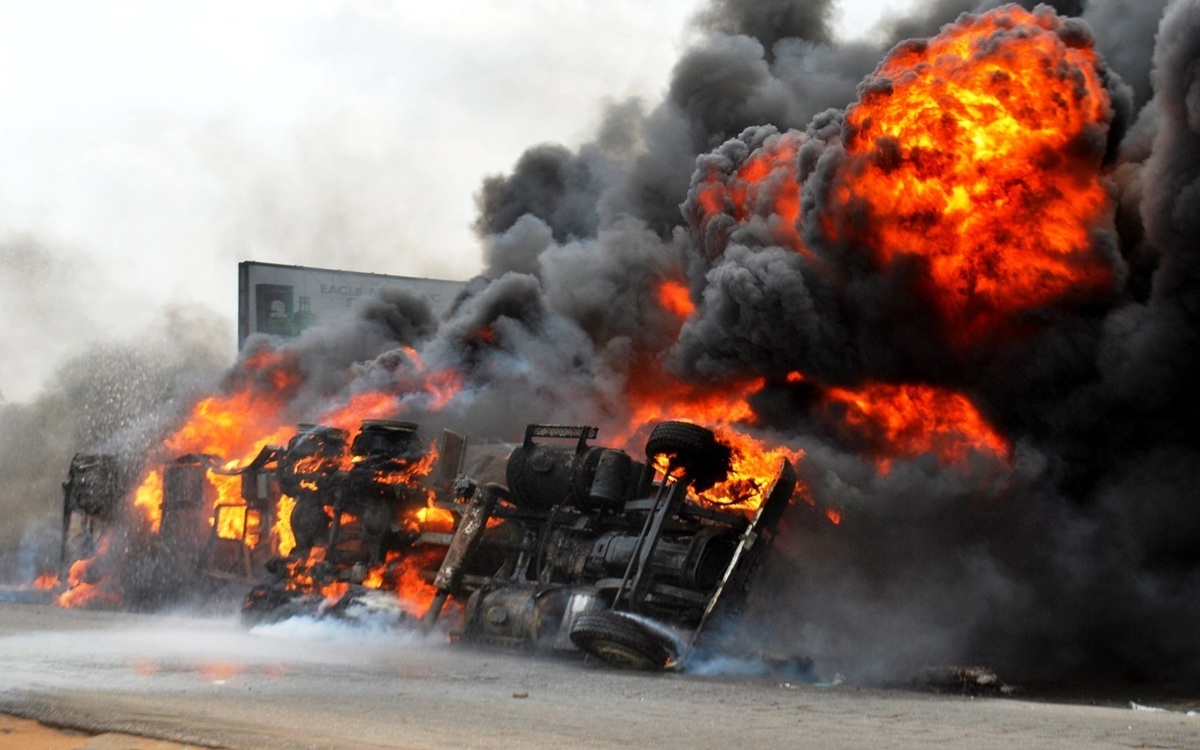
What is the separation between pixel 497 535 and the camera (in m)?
17.5

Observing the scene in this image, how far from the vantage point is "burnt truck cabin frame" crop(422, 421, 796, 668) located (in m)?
13.9

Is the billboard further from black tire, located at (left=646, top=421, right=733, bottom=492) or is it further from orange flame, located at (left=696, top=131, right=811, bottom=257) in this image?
black tire, located at (left=646, top=421, right=733, bottom=492)

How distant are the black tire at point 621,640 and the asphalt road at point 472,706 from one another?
0.91 feet

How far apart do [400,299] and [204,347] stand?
754 centimetres

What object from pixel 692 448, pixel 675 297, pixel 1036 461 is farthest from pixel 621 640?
pixel 675 297

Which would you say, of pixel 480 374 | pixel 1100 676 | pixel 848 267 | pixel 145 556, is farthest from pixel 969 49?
pixel 145 556

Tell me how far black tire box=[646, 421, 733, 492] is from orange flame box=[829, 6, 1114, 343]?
14.0 feet

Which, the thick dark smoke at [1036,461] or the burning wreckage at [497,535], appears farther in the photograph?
the thick dark smoke at [1036,461]

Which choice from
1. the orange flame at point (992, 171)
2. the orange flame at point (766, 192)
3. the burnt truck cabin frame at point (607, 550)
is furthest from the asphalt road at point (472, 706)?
the orange flame at point (766, 192)

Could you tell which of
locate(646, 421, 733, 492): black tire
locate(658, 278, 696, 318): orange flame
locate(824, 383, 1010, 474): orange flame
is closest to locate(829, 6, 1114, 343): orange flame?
locate(824, 383, 1010, 474): orange flame

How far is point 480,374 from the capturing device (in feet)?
87.0

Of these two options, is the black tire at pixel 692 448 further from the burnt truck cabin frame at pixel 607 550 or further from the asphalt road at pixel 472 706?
the asphalt road at pixel 472 706

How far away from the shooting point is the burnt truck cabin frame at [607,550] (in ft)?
45.4

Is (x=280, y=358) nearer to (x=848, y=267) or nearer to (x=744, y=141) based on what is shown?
(x=744, y=141)
